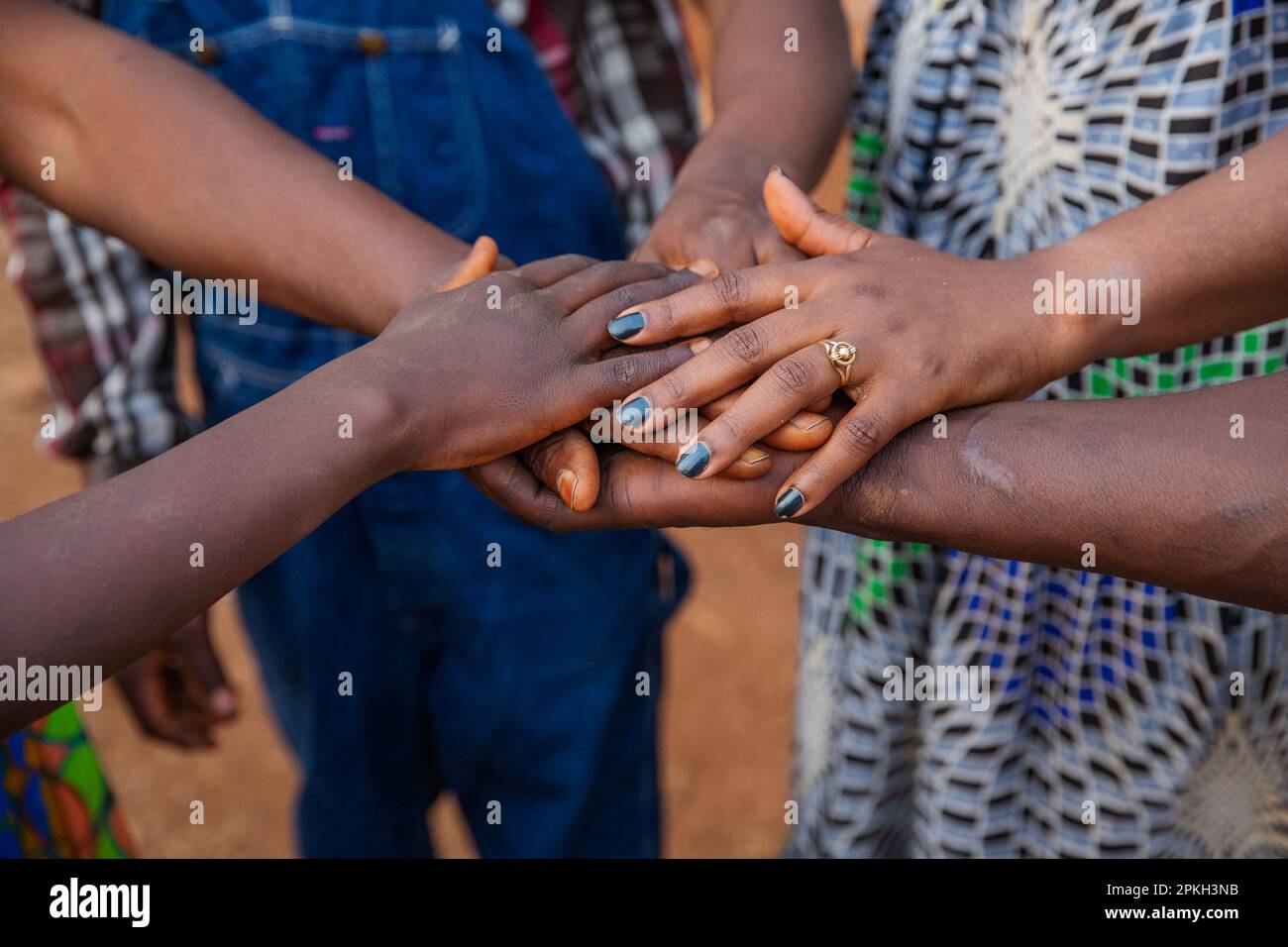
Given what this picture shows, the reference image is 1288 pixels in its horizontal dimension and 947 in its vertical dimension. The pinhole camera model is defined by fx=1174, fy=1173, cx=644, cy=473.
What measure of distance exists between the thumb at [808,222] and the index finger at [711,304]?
0.13 meters

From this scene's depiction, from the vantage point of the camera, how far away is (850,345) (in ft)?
5.00

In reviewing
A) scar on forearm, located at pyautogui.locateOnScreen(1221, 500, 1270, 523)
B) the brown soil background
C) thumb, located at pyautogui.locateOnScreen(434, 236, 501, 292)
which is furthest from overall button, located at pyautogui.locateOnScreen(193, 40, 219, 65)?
→ the brown soil background

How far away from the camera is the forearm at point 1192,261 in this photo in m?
1.49

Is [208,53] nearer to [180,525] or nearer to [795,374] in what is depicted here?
[180,525]

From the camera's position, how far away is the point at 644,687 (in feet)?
7.02

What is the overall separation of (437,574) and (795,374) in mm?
740

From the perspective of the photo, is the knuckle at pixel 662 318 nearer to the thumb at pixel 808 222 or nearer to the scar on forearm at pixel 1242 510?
the thumb at pixel 808 222

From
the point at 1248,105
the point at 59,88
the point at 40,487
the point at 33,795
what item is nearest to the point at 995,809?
the point at 1248,105

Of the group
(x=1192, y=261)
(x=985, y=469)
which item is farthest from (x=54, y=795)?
(x=1192, y=261)

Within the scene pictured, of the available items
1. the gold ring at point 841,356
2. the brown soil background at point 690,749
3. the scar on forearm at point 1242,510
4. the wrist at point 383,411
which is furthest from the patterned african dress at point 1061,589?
the brown soil background at point 690,749

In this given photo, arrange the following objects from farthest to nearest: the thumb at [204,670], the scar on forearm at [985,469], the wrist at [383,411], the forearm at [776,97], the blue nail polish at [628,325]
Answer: the thumb at [204,670]
the forearm at [776,97]
the blue nail polish at [628,325]
the scar on forearm at [985,469]
the wrist at [383,411]

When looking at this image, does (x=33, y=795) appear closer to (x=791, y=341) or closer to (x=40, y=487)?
(x=791, y=341)

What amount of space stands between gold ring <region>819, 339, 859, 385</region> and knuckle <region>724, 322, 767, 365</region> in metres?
0.08

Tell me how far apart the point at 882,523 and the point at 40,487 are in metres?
4.10
